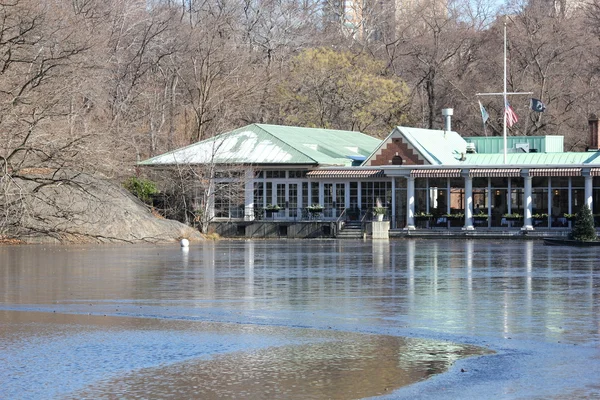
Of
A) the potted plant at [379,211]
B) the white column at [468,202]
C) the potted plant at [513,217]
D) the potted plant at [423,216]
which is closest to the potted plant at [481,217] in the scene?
the white column at [468,202]

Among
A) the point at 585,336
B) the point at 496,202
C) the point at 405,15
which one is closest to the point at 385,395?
the point at 585,336

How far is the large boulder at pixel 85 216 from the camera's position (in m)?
42.5

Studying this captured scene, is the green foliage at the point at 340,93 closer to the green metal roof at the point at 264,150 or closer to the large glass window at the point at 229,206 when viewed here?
the green metal roof at the point at 264,150

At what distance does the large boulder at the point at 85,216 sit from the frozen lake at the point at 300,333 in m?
14.3

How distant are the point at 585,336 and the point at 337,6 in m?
84.4

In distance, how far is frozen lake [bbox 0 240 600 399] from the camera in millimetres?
11586

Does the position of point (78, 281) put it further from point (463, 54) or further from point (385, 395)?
point (463, 54)

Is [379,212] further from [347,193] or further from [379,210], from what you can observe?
[347,193]

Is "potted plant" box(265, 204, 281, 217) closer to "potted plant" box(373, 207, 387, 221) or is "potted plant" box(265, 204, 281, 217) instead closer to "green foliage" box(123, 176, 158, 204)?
"potted plant" box(373, 207, 387, 221)

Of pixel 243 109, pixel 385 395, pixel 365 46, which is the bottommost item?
pixel 385 395

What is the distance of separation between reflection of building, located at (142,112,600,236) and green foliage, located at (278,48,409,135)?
1293 cm

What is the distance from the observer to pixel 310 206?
201 feet

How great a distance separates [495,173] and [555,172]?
316cm

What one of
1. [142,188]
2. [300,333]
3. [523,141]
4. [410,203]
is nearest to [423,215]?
[410,203]
